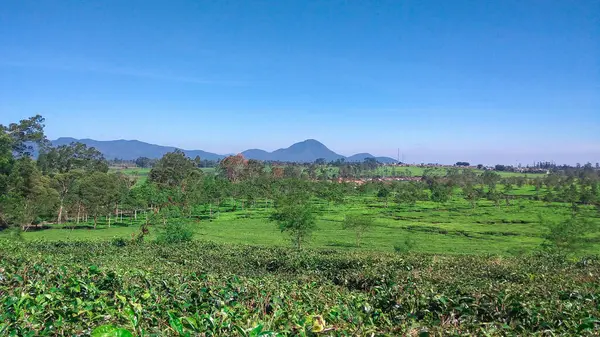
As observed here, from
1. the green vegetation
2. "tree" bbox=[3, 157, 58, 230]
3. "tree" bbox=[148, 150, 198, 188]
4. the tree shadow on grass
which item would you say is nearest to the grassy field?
the tree shadow on grass

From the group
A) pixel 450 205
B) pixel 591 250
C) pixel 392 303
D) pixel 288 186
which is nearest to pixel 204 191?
pixel 288 186

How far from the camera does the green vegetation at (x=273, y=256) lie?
3.68 metres

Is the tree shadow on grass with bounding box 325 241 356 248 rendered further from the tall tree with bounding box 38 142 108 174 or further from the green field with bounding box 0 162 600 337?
the tall tree with bounding box 38 142 108 174

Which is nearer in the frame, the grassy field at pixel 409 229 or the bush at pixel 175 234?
the bush at pixel 175 234

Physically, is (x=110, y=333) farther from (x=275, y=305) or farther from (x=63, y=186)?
(x=63, y=186)

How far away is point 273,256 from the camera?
1664cm

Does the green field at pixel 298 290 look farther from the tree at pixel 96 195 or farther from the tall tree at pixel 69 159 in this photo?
the tall tree at pixel 69 159

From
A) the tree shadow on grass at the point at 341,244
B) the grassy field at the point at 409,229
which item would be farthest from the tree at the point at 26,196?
the tree shadow on grass at the point at 341,244

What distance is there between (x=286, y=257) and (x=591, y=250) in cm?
3193

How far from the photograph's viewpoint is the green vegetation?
3.68 metres

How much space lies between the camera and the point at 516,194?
86.2 m

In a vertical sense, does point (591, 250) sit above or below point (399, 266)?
below

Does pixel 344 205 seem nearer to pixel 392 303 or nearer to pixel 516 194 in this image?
pixel 516 194

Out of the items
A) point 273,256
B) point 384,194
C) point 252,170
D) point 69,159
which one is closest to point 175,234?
point 273,256
